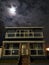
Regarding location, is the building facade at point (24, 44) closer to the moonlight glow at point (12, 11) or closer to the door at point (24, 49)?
the door at point (24, 49)

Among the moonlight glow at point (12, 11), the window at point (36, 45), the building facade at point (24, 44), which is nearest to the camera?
the building facade at point (24, 44)

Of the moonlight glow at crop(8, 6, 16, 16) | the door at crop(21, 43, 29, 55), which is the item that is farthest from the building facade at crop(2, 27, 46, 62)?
the moonlight glow at crop(8, 6, 16, 16)

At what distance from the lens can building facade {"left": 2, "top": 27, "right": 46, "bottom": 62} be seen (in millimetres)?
9672

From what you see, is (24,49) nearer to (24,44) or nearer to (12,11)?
(24,44)

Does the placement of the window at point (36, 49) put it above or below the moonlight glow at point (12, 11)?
below

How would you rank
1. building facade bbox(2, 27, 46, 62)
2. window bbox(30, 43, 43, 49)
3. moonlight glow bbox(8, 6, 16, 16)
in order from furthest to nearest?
Result: 1. moonlight glow bbox(8, 6, 16, 16)
2. window bbox(30, 43, 43, 49)
3. building facade bbox(2, 27, 46, 62)

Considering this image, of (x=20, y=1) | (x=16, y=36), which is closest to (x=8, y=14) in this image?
(x=20, y=1)

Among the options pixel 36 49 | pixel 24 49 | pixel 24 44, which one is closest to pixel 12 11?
pixel 24 44

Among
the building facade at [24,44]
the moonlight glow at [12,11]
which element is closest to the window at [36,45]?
the building facade at [24,44]

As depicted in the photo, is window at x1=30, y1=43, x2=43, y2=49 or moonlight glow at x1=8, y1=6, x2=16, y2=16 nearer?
window at x1=30, y1=43, x2=43, y2=49

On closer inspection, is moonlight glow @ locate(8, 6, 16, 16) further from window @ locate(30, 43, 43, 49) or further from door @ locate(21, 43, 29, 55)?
window @ locate(30, 43, 43, 49)

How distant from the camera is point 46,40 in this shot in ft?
34.0

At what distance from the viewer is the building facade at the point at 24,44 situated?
31.7ft

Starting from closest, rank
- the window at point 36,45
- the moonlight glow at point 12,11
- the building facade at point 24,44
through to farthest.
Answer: the building facade at point 24,44 < the window at point 36,45 < the moonlight glow at point 12,11
